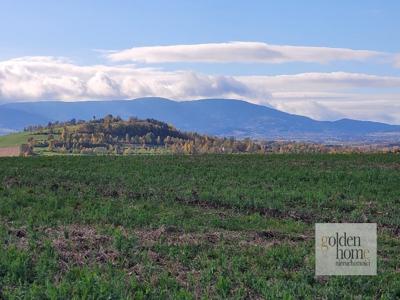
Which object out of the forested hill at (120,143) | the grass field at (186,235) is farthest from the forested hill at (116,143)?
the grass field at (186,235)

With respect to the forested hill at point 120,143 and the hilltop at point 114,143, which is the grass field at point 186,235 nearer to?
the forested hill at point 120,143

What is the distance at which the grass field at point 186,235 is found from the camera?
1159 centimetres

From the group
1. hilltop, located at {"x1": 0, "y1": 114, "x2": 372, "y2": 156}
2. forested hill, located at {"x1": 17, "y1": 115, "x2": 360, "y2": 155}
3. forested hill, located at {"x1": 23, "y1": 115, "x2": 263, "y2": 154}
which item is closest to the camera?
forested hill, located at {"x1": 17, "y1": 115, "x2": 360, "y2": 155}

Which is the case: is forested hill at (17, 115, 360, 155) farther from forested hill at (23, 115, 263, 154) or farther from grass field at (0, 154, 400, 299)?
grass field at (0, 154, 400, 299)

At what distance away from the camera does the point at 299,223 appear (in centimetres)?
2116

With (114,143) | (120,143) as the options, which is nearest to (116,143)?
(114,143)

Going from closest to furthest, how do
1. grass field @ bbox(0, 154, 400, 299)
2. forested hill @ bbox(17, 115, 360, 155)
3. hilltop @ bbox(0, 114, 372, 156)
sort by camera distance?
grass field @ bbox(0, 154, 400, 299), forested hill @ bbox(17, 115, 360, 155), hilltop @ bbox(0, 114, 372, 156)

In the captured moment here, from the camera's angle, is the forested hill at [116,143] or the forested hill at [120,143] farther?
the forested hill at [116,143]

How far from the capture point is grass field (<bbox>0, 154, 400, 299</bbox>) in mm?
11586

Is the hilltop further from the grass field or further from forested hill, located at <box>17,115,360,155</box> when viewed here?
the grass field

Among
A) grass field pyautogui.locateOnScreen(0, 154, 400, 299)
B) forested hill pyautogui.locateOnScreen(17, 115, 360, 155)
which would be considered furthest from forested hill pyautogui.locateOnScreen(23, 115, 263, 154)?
grass field pyautogui.locateOnScreen(0, 154, 400, 299)

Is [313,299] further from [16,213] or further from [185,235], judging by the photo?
[16,213]

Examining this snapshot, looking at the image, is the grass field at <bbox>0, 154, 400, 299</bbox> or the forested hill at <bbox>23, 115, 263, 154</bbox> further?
the forested hill at <bbox>23, 115, 263, 154</bbox>

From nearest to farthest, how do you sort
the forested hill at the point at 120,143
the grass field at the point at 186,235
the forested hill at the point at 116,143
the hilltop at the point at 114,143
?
the grass field at the point at 186,235 < the forested hill at the point at 120,143 < the hilltop at the point at 114,143 < the forested hill at the point at 116,143
